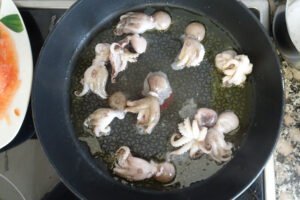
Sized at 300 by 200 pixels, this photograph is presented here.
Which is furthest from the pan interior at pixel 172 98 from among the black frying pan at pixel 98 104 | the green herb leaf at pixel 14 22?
the green herb leaf at pixel 14 22

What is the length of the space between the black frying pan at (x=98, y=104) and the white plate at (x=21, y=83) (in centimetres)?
4

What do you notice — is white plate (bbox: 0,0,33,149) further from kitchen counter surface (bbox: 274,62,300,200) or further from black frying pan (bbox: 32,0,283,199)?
kitchen counter surface (bbox: 274,62,300,200)

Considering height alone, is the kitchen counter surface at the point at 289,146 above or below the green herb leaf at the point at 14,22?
below

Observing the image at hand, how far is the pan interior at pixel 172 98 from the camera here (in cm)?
91

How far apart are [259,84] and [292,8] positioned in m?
0.16

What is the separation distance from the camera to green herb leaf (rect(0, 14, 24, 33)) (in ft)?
3.11

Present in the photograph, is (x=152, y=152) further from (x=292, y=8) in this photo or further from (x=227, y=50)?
(x=292, y=8)

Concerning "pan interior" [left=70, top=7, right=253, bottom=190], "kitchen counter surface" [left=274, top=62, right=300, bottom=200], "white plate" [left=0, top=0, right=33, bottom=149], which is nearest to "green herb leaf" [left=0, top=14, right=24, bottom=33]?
"white plate" [left=0, top=0, right=33, bottom=149]

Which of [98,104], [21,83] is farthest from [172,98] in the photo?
[21,83]

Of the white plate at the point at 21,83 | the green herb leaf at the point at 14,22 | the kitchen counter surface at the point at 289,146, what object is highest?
the green herb leaf at the point at 14,22

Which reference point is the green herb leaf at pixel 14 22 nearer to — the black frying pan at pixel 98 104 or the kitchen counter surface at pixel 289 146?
the black frying pan at pixel 98 104

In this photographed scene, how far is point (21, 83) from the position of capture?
931mm

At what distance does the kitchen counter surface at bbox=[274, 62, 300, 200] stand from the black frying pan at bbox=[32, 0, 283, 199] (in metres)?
0.05

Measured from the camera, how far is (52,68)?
3.08 ft
